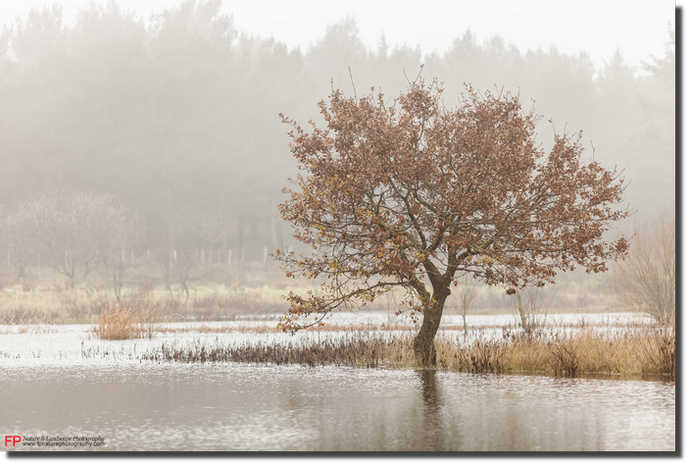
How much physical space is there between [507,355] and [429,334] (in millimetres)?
2212

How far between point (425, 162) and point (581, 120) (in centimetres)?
7443

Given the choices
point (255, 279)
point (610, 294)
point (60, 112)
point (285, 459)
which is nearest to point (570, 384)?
Answer: point (285, 459)

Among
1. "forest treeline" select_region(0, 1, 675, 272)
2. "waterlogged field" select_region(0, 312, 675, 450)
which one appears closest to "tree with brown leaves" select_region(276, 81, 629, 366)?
"waterlogged field" select_region(0, 312, 675, 450)

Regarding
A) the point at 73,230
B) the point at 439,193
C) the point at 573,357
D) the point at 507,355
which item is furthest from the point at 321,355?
the point at 73,230

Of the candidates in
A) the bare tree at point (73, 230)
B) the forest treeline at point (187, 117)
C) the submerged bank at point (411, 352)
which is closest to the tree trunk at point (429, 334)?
the submerged bank at point (411, 352)

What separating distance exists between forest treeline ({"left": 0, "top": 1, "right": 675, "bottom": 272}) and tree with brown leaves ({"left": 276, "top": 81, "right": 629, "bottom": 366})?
4892cm

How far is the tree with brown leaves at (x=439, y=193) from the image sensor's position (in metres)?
18.9

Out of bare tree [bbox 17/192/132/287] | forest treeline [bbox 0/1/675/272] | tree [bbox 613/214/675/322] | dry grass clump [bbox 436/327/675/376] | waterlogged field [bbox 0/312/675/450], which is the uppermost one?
forest treeline [bbox 0/1/675/272]

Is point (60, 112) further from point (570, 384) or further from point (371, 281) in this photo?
point (570, 384)

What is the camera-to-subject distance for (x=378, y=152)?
19125 mm

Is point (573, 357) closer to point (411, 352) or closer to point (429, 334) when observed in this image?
point (429, 334)

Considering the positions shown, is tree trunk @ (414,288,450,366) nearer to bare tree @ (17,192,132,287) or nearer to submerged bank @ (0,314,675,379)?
submerged bank @ (0,314,675,379)

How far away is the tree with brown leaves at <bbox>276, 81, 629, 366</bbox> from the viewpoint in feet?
62.1

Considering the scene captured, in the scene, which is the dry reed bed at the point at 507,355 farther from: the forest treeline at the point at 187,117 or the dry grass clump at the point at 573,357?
the forest treeline at the point at 187,117
